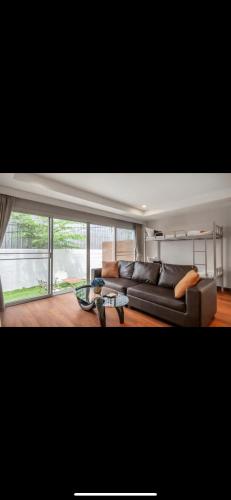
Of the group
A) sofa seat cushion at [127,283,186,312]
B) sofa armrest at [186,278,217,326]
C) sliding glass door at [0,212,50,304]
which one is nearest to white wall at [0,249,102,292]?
sliding glass door at [0,212,50,304]

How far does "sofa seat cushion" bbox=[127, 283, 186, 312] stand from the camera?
215 cm

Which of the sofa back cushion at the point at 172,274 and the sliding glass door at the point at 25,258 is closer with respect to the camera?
the sofa back cushion at the point at 172,274

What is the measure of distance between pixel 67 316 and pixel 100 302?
0.68 meters

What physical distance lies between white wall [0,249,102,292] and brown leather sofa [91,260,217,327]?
99 cm

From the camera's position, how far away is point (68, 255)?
153 inches

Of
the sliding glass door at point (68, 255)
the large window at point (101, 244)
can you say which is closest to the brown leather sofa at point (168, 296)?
the sliding glass door at point (68, 255)

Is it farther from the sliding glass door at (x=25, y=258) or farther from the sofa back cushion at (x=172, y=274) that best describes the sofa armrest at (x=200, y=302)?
the sliding glass door at (x=25, y=258)

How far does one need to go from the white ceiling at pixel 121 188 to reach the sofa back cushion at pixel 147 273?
1.31m

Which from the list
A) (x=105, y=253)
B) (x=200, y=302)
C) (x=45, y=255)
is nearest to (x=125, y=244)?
(x=105, y=253)

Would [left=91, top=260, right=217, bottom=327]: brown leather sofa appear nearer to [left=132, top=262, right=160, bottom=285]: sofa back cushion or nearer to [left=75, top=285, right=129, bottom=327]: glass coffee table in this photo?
[left=132, top=262, right=160, bottom=285]: sofa back cushion

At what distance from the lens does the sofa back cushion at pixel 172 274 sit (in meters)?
2.74
